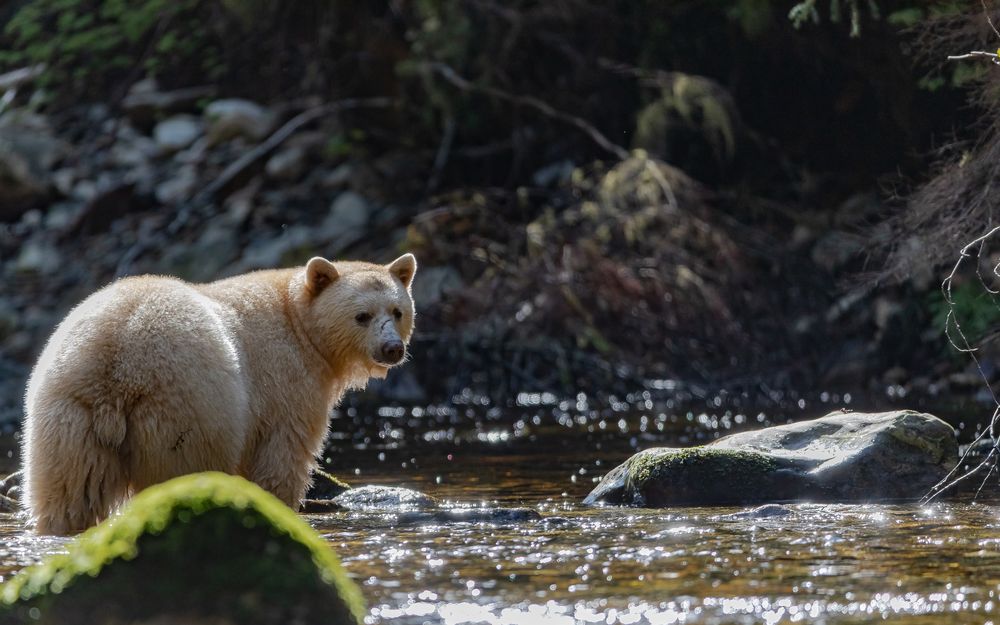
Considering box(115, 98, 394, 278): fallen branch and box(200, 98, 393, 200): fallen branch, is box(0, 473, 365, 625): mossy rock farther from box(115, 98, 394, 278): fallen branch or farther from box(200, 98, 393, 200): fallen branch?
box(200, 98, 393, 200): fallen branch

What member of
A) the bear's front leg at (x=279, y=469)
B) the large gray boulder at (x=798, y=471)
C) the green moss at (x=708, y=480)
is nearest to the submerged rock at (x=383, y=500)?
the bear's front leg at (x=279, y=469)

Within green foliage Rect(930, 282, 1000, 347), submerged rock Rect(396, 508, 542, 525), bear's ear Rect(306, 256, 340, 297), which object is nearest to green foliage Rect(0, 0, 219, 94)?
green foliage Rect(930, 282, 1000, 347)

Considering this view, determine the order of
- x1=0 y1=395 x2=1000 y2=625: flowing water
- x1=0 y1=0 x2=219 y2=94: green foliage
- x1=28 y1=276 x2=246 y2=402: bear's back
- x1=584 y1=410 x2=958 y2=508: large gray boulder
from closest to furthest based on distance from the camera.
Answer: x1=0 y1=395 x2=1000 y2=625: flowing water, x1=28 y1=276 x2=246 y2=402: bear's back, x1=584 y1=410 x2=958 y2=508: large gray boulder, x1=0 y1=0 x2=219 y2=94: green foliage

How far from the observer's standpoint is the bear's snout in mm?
7973

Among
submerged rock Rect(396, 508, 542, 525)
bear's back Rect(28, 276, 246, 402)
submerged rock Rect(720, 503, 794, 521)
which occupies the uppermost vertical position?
bear's back Rect(28, 276, 246, 402)

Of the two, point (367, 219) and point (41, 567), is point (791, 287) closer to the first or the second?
point (367, 219)

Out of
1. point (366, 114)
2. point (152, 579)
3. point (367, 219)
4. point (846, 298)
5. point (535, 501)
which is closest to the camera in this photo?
point (152, 579)

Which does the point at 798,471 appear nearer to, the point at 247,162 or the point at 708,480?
the point at 708,480

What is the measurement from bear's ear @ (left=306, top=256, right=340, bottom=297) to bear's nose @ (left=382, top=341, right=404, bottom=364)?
0.52m

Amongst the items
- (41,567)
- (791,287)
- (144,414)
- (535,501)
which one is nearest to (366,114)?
(791,287)

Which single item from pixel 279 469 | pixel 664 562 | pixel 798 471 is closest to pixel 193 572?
pixel 664 562

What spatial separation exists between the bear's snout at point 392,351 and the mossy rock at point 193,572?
10.9 ft

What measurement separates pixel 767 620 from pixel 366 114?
15.0 meters

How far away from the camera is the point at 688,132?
17766mm
